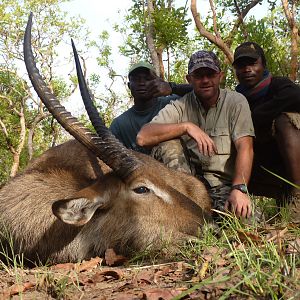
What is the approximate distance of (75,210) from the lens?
11.3ft

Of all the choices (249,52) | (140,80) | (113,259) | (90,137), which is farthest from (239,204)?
(140,80)

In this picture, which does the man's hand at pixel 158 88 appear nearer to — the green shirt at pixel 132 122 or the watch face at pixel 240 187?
the green shirt at pixel 132 122

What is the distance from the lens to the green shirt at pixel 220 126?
470 cm

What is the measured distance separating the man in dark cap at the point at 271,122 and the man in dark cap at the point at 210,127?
0.38 metres

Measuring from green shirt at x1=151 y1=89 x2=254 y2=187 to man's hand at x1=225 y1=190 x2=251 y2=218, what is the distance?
2.62 feet

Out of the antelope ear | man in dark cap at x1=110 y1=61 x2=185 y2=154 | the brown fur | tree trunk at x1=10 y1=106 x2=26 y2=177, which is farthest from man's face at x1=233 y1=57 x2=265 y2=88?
tree trunk at x1=10 y1=106 x2=26 y2=177

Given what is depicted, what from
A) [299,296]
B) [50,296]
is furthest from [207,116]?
[299,296]

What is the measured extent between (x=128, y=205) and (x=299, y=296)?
2.09 meters

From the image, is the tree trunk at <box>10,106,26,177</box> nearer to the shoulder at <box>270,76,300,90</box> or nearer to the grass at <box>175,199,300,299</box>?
the shoulder at <box>270,76,300,90</box>

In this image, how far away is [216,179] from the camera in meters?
4.86

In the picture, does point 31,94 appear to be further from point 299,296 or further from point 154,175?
point 299,296

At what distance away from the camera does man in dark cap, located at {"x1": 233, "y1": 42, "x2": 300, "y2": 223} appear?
4773mm

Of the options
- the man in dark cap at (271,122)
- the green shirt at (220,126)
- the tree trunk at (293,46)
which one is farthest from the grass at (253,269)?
the tree trunk at (293,46)

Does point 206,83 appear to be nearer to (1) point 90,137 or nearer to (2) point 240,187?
(2) point 240,187
